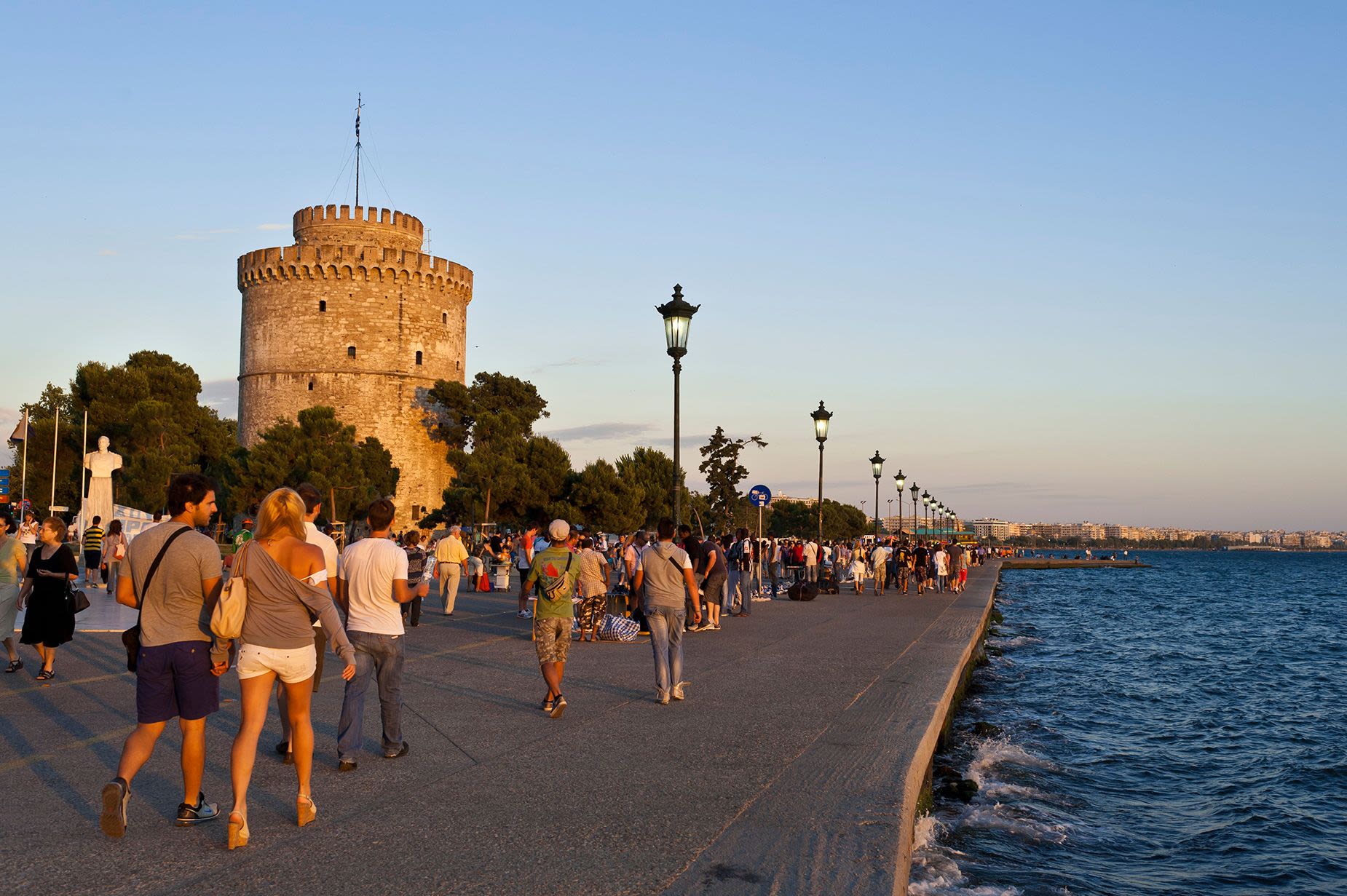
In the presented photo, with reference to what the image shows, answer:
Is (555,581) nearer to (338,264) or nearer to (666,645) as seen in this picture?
(666,645)

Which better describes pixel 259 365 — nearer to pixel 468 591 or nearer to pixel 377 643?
pixel 468 591

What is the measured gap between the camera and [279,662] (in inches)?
202

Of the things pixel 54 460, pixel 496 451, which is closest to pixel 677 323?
pixel 496 451

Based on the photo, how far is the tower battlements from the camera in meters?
53.4

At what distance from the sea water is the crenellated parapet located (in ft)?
122

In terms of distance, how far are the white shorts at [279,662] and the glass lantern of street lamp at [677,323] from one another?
1001 cm

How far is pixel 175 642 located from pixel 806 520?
124m

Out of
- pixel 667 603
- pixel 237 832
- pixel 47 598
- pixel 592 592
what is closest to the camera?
pixel 237 832

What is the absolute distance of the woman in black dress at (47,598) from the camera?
959 cm

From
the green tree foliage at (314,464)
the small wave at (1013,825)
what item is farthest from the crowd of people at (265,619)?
the green tree foliage at (314,464)

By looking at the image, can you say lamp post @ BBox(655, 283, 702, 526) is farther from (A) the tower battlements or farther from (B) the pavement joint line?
(A) the tower battlements

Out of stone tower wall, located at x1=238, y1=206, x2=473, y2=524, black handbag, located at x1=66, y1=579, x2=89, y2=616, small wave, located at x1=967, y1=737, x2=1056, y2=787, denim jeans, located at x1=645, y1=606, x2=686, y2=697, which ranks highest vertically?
stone tower wall, located at x1=238, y1=206, x2=473, y2=524

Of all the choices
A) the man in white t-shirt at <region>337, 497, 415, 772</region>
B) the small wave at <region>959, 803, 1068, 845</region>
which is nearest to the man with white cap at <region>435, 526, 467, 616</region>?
the small wave at <region>959, 803, 1068, 845</region>

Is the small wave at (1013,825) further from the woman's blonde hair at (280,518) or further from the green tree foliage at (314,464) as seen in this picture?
the green tree foliage at (314,464)
